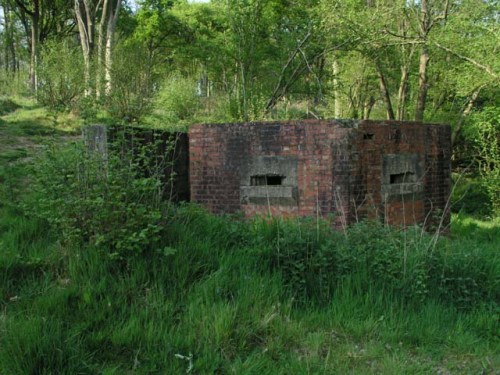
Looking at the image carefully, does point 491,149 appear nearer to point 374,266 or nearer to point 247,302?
point 374,266

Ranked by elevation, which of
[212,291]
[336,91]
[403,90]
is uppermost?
[336,91]

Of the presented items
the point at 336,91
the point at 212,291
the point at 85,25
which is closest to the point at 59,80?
the point at 85,25

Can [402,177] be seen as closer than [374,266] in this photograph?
No

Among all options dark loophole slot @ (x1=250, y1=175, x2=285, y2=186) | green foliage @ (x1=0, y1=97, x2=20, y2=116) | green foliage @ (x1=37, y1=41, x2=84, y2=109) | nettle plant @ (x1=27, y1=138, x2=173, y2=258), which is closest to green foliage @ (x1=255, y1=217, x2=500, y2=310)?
nettle plant @ (x1=27, y1=138, x2=173, y2=258)

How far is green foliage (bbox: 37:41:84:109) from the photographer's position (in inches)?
528

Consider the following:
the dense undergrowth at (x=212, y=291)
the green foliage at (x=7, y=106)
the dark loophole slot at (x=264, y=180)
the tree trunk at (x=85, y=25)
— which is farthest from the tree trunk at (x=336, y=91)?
the dense undergrowth at (x=212, y=291)

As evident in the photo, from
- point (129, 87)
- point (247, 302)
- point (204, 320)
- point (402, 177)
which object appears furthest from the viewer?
point (129, 87)

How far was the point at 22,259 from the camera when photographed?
4.54 metres

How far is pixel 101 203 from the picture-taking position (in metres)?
4.45

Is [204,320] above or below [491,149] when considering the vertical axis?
below

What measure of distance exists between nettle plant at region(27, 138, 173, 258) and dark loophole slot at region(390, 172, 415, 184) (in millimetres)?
4607

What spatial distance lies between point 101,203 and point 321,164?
3.87 m

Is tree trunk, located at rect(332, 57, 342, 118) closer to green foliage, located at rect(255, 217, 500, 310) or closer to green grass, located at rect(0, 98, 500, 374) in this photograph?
green grass, located at rect(0, 98, 500, 374)

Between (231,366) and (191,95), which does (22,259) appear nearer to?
(231,366)
